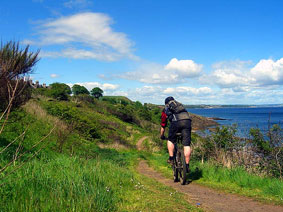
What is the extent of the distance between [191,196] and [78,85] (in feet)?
304

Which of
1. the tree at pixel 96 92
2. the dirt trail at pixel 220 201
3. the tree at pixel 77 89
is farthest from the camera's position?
the tree at pixel 96 92

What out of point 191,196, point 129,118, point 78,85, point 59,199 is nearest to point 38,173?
point 59,199

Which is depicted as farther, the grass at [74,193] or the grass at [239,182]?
the grass at [239,182]

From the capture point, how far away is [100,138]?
2386 centimetres

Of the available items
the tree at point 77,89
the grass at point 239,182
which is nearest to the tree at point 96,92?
the tree at point 77,89

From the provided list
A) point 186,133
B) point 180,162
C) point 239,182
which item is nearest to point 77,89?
point 180,162

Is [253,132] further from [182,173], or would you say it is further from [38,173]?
[38,173]

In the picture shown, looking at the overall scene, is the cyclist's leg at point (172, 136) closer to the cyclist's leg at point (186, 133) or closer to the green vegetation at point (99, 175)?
the cyclist's leg at point (186, 133)

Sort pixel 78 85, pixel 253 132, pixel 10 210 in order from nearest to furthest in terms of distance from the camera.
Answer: pixel 10 210 → pixel 253 132 → pixel 78 85

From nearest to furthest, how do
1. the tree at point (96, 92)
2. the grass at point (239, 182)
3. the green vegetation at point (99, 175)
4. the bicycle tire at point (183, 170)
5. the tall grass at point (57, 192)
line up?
the tall grass at point (57, 192), the green vegetation at point (99, 175), the grass at point (239, 182), the bicycle tire at point (183, 170), the tree at point (96, 92)

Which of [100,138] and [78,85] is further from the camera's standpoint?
[78,85]

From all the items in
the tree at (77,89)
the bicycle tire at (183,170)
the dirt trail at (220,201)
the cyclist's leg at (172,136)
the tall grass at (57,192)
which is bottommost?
the dirt trail at (220,201)

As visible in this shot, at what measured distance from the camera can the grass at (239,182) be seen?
596cm

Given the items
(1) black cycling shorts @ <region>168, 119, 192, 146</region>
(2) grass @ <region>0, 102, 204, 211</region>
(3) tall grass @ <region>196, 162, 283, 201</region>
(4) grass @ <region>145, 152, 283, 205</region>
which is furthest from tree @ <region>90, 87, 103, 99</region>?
(2) grass @ <region>0, 102, 204, 211</region>
